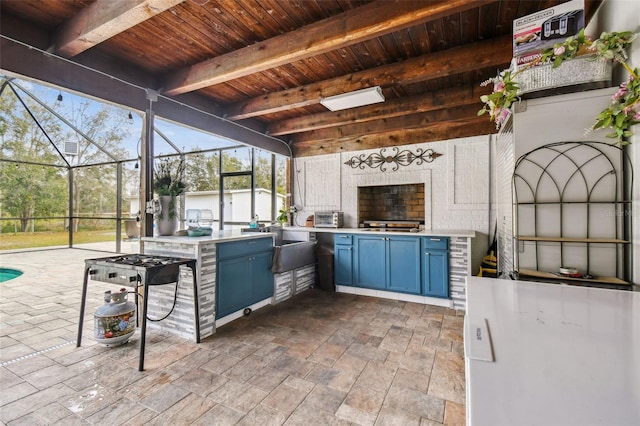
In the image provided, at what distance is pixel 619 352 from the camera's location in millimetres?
689

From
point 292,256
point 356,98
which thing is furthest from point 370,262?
point 356,98

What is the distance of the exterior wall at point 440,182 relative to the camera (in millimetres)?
4078

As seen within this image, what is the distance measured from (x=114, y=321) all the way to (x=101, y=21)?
2305mm

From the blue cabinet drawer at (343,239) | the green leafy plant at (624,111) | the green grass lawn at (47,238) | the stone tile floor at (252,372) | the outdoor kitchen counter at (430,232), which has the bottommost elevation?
the stone tile floor at (252,372)

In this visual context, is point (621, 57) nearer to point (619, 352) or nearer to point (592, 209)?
point (592, 209)

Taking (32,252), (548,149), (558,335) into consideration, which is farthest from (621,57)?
(32,252)

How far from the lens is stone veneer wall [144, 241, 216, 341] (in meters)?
2.75

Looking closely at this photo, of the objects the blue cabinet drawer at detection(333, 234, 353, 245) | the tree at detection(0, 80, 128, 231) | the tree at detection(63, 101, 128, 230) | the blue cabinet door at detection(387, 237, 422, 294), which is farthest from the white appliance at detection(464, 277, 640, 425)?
the tree at detection(0, 80, 128, 231)

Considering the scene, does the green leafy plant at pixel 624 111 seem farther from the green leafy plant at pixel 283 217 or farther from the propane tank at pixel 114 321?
the green leafy plant at pixel 283 217

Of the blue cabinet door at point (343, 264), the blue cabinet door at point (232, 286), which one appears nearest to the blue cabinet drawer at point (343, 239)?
the blue cabinet door at point (343, 264)

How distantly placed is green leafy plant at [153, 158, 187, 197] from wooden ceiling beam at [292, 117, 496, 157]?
256 centimetres

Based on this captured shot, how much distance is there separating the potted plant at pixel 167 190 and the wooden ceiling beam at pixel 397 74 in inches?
45.5

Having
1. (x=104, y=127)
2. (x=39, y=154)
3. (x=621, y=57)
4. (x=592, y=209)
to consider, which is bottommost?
(x=592, y=209)

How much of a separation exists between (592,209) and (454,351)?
4.95 ft
